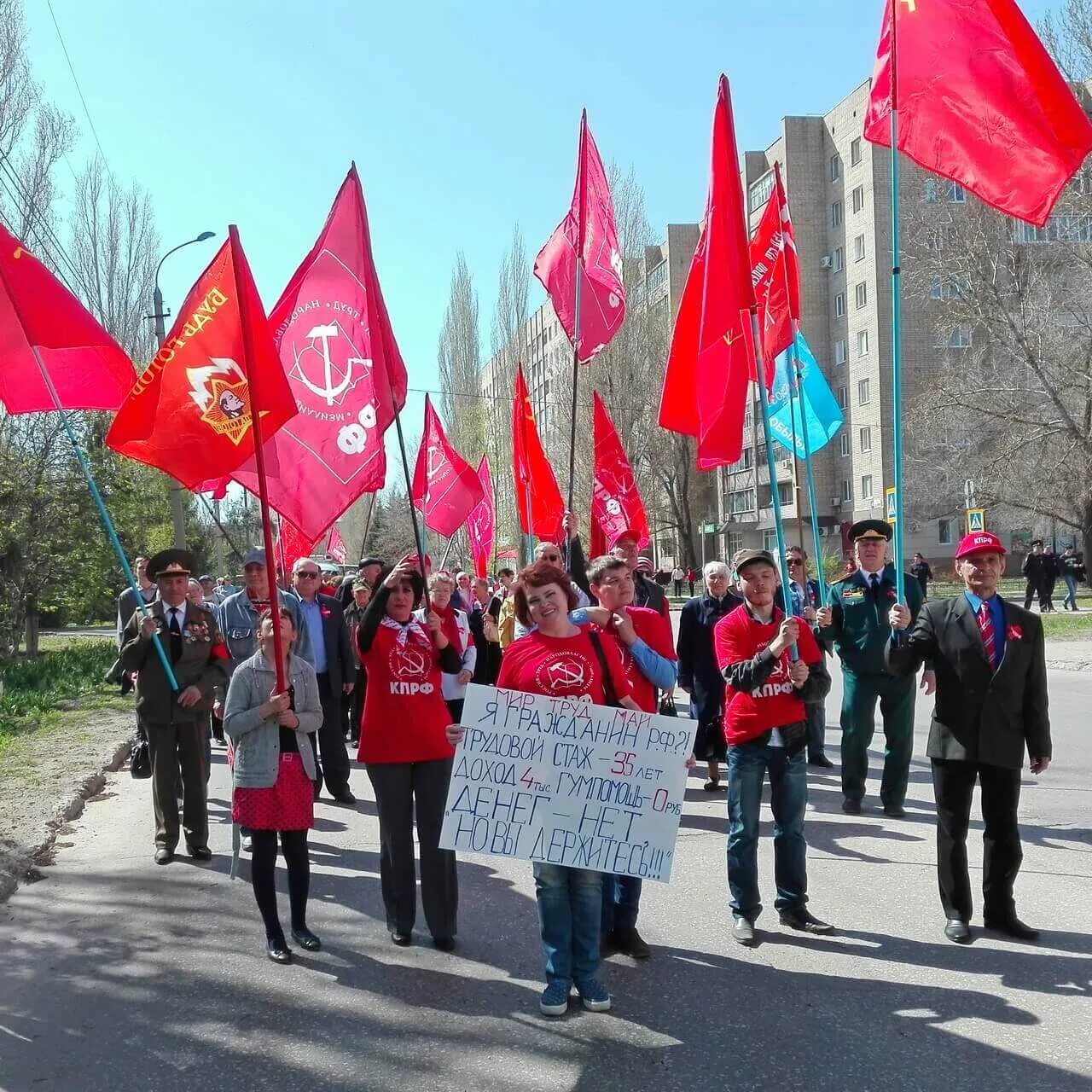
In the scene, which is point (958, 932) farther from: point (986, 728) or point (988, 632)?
point (988, 632)

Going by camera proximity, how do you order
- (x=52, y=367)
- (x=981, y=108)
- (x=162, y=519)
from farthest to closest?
(x=162, y=519) → (x=52, y=367) → (x=981, y=108)

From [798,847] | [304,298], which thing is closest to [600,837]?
[798,847]

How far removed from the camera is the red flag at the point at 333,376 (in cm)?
712

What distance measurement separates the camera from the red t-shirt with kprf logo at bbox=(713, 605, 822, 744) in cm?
584

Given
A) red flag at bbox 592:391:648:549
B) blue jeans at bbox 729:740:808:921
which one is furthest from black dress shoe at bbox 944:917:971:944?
red flag at bbox 592:391:648:549

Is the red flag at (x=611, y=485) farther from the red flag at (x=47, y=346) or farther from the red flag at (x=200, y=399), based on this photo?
the red flag at (x=200, y=399)

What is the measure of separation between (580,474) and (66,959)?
147 ft

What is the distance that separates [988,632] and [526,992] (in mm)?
2759

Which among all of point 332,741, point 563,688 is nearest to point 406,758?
point 563,688

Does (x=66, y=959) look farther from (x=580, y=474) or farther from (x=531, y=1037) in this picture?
(x=580, y=474)

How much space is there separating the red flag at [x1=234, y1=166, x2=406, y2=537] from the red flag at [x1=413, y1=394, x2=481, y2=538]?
27.2 feet

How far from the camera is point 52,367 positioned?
8258 mm

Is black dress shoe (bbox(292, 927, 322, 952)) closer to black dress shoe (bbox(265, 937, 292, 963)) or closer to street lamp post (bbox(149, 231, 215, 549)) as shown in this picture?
black dress shoe (bbox(265, 937, 292, 963))

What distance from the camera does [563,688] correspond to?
5129 mm
